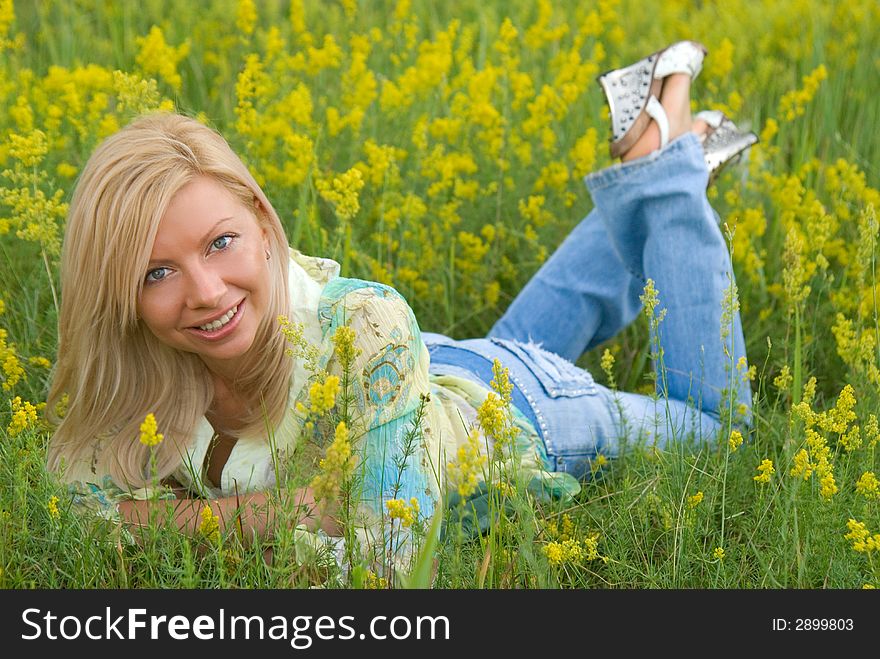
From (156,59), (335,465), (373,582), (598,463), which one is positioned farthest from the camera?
(156,59)

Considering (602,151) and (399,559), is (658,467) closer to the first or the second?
(399,559)

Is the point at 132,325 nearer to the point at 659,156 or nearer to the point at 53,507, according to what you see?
the point at 53,507

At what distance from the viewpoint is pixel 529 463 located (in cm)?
251

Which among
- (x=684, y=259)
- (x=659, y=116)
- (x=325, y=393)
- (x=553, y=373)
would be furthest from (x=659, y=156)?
(x=325, y=393)

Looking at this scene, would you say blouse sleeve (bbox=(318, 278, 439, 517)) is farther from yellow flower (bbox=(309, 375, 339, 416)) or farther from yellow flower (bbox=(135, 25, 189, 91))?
yellow flower (bbox=(135, 25, 189, 91))

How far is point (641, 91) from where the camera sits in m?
2.98

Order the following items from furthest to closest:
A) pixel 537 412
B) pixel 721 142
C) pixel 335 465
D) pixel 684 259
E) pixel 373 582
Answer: pixel 721 142, pixel 684 259, pixel 537 412, pixel 373 582, pixel 335 465

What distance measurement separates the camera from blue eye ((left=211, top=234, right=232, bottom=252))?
204 cm

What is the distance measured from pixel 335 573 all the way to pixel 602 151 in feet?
7.44

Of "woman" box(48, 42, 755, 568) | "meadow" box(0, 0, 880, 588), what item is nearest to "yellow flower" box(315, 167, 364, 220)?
"meadow" box(0, 0, 880, 588)

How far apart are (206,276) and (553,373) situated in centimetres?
102

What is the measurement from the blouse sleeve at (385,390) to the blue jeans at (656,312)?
0.58m

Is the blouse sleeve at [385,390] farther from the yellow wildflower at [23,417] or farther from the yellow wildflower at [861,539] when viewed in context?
the yellow wildflower at [861,539]

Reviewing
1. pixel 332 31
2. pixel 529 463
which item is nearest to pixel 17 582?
pixel 529 463
